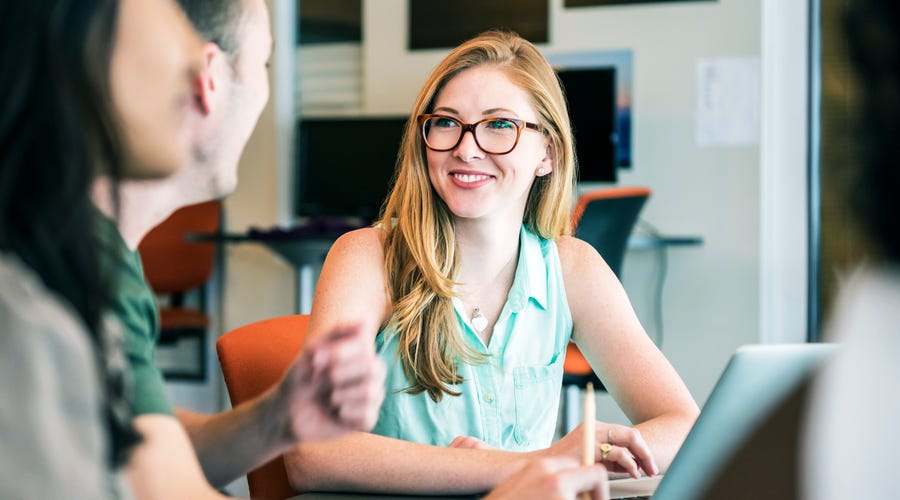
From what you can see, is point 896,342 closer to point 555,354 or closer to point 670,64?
point 555,354

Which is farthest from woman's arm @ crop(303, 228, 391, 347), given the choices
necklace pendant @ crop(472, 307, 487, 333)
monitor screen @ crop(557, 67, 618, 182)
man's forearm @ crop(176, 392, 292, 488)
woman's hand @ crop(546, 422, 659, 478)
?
monitor screen @ crop(557, 67, 618, 182)

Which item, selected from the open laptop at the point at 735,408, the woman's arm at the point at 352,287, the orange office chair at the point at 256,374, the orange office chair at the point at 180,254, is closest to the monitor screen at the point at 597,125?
the orange office chair at the point at 180,254

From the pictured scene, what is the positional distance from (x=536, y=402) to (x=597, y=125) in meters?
2.51

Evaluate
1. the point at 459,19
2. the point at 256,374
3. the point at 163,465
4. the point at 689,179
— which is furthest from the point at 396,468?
the point at 459,19

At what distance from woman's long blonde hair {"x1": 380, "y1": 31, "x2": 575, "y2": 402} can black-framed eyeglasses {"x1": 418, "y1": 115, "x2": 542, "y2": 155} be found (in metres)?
0.02

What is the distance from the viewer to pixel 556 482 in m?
0.68

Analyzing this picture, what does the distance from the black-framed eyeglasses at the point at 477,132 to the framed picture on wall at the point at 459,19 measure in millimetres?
2673

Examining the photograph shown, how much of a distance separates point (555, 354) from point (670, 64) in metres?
2.72

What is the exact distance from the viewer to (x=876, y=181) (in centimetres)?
43

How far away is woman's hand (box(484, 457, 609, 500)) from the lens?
2.21 feet

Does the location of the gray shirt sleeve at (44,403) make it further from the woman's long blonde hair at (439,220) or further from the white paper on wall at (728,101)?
the white paper on wall at (728,101)

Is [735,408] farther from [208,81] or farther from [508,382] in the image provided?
[508,382]

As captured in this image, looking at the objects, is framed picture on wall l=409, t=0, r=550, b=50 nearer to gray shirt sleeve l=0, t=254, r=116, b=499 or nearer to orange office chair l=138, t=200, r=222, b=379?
orange office chair l=138, t=200, r=222, b=379

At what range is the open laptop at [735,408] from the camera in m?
0.78
